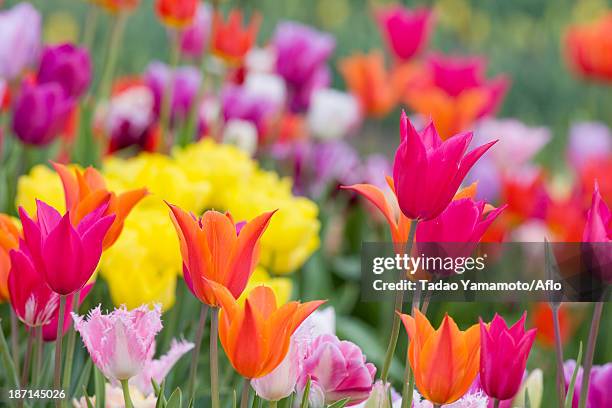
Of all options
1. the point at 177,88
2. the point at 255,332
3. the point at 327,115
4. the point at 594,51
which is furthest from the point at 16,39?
the point at 594,51

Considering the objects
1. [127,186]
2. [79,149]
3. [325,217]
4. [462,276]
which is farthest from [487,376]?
[325,217]

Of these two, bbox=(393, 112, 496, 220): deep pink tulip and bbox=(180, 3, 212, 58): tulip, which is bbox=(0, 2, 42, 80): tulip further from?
bbox=(393, 112, 496, 220): deep pink tulip

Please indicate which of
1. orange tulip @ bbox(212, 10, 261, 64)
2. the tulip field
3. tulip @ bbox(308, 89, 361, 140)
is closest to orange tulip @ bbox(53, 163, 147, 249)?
the tulip field

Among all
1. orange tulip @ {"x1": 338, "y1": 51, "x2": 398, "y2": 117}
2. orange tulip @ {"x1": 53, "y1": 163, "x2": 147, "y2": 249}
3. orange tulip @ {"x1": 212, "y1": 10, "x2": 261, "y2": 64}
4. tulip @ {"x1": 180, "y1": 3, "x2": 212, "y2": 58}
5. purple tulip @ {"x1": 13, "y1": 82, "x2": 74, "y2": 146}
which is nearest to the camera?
orange tulip @ {"x1": 53, "y1": 163, "x2": 147, "y2": 249}

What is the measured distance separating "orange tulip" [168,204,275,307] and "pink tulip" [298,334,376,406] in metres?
0.09

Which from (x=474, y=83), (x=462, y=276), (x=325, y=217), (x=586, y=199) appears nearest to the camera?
(x=462, y=276)

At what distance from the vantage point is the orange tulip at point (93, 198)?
655 mm

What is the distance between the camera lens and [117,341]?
23.2 inches

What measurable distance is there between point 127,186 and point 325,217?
2.17 feet

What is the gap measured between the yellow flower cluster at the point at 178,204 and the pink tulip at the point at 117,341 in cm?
22

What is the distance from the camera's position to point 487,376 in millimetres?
589

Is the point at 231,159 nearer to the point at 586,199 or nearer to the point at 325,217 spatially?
the point at 325,217

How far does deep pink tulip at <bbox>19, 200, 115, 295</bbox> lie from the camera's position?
1.90ft

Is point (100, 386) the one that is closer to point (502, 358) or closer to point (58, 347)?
point (58, 347)
